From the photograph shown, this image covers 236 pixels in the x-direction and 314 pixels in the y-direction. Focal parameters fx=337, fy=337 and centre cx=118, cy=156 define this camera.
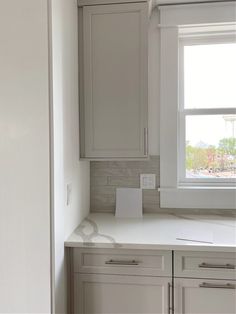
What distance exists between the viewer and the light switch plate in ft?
7.82

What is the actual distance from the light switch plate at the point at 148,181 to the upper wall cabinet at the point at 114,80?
14.0 inches

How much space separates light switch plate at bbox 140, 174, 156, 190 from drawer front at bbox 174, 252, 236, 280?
28.9 inches

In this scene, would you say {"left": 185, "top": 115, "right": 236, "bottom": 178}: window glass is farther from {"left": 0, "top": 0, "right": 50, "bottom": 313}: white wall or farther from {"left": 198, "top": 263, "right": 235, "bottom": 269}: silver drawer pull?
{"left": 0, "top": 0, "right": 50, "bottom": 313}: white wall

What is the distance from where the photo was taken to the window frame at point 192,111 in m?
2.36

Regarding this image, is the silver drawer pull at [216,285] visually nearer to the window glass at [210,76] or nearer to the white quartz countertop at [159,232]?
the white quartz countertop at [159,232]

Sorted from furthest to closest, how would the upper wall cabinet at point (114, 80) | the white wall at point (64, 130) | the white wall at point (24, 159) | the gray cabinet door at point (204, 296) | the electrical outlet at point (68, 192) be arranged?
1. the upper wall cabinet at point (114, 80)
2. the electrical outlet at point (68, 192)
3. the gray cabinet door at point (204, 296)
4. the white wall at point (64, 130)
5. the white wall at point (24, 159)

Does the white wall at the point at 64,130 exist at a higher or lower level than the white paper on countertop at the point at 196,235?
higher

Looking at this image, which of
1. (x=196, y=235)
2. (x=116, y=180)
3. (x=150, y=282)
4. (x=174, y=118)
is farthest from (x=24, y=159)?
(x=174, y=118)

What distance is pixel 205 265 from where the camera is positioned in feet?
5.58

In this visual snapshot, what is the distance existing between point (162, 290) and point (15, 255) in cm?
90

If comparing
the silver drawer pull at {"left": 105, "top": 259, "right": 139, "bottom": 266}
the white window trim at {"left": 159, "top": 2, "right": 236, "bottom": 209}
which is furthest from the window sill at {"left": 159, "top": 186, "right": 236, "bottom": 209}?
the silver drawer pull at {"left": 105, "top": 259, "right": 139, "bottom": 266}

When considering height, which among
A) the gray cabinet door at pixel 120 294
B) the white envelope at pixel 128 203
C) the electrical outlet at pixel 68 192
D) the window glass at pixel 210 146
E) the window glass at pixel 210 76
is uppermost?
the window glass at pixel 210 76

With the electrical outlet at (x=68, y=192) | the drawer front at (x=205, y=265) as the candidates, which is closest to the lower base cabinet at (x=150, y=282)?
the drawer front at (x=205, y=265)

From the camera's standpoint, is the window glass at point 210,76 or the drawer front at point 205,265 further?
the window glass at point 210,76
